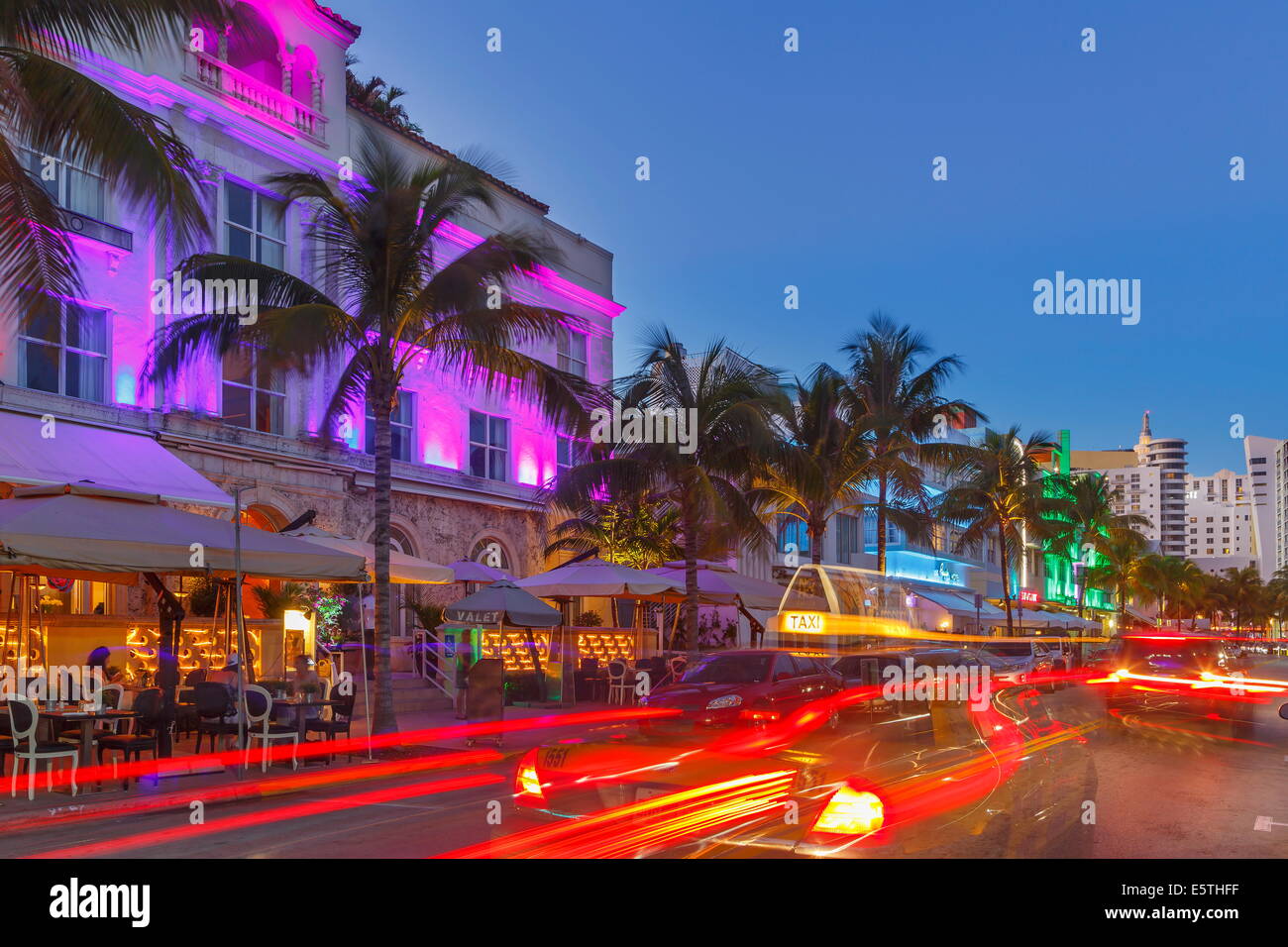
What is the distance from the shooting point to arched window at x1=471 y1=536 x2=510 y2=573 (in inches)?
1205

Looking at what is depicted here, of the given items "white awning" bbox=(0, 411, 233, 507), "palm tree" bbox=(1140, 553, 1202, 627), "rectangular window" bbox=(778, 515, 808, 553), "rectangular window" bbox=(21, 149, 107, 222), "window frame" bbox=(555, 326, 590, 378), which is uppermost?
"rectangular window" bbox=(21, 149, 107, 222)

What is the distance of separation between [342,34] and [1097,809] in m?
24.7

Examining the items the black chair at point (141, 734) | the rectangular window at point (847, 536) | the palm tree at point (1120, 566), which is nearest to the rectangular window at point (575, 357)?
the rectangular window at point (847, 536)

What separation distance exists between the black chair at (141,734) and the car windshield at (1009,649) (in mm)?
26595

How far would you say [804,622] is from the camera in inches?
1153

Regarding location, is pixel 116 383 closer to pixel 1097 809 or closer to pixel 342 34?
pixel 342 34

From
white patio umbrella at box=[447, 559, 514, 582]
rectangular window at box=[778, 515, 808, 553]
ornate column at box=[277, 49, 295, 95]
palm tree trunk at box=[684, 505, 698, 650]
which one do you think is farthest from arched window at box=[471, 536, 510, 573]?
rectangular window at box=[778, 515, 808, 553]

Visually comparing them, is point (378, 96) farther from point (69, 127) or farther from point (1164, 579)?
point (1164, 579)

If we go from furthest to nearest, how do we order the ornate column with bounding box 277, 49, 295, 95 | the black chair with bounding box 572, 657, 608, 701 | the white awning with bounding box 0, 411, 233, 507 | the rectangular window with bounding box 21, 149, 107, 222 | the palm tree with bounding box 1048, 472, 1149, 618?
1. the palm tree with bounding box 1048, 472, 1149, 618
2. the ornate column with bounding box 277, 49, 295, 95
3. the black chair with bounding box 572, 657, 608, 701
4. the rectangular window with bounding box 21, 149, 107, 222
5. the white awning with bounding box 0, 411, 233, 507

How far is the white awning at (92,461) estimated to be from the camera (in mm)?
17797

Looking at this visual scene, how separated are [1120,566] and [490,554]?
247 feet

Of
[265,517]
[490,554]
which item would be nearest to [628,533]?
[490,554]

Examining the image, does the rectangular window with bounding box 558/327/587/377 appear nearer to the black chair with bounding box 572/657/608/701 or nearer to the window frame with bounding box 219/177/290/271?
the window frame with bounding box 219/177/290/271
